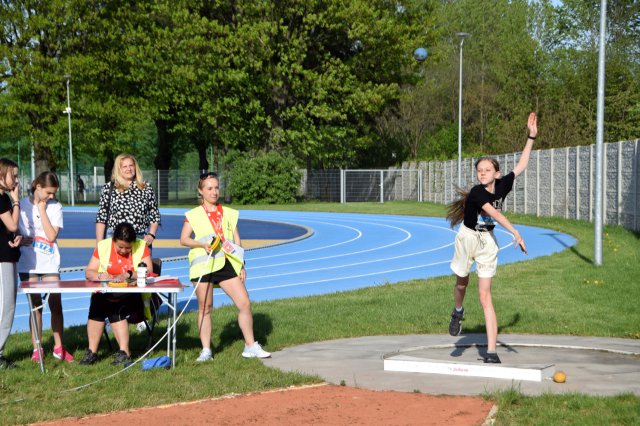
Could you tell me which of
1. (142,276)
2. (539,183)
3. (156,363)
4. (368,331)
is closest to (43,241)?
(142,276)

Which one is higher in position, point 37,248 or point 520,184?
point 37,248

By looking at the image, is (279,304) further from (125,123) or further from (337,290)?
(125,123)

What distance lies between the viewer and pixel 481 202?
8.59 meters

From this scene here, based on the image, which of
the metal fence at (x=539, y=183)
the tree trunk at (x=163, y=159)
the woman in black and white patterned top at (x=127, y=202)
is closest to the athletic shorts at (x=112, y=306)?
the woman in black and white patterned top at (x=127, y=202)

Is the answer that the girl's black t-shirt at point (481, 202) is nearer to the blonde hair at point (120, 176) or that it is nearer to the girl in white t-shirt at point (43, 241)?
the blonde hair at point (120, 176)

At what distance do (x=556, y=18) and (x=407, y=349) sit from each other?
59.3 m

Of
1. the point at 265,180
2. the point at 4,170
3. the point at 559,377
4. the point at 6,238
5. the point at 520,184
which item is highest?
the point at 4,170

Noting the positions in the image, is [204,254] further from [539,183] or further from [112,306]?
[539,183]

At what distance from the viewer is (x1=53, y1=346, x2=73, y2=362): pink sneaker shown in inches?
366

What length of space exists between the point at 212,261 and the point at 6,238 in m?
1.93

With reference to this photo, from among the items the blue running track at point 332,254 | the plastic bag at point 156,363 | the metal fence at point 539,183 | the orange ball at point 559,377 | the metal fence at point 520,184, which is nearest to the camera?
the orange ball at point 559,377

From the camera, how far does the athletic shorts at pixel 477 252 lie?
28.3 ft

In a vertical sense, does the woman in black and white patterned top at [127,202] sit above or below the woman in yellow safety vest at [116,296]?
above

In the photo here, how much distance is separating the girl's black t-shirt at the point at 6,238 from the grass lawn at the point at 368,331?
104cm
